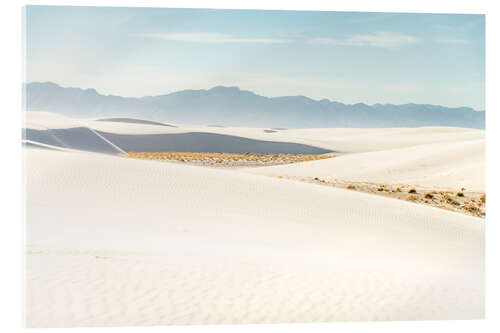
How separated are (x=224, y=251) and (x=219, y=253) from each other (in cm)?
13

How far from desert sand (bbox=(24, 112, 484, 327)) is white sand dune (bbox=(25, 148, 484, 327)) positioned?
19 mm

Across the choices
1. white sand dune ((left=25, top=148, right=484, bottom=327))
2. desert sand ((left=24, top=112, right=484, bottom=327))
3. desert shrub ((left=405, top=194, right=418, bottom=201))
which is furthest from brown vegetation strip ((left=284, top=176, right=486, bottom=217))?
white sand dune ((left=25, top=148, right=484, bottom=327))

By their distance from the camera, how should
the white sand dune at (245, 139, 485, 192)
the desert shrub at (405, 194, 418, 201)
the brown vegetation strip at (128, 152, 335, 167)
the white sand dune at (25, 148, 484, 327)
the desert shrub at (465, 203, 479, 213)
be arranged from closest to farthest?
the white sand dune at (25, 148, 484, 327) → the desert shrub at (465, 203, 479, 213) → the desert shrub at (405, 194, 418, 201) → the white sand dune at (245, 139, 485, 192) → the brown vegetation strip at (128, 152, 335, 167)

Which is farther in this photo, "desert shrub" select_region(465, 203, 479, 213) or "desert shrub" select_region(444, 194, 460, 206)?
"desert shrub" select_region(444, 194, 460, 206)

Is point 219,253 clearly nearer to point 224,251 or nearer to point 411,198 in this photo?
point 224,251

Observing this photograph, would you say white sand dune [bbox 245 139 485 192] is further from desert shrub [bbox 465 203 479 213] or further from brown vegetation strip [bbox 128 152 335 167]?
brown vegetation strip [bbox 128 152 335 167]

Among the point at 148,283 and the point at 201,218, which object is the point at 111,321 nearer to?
the point at 148,283

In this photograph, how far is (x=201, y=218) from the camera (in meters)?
8.26

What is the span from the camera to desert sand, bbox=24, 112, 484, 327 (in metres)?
5.60

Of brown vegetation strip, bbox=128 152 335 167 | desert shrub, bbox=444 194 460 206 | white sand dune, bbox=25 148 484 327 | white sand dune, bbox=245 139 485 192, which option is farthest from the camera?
brown vegetation strip, bbox=128 152 335 167

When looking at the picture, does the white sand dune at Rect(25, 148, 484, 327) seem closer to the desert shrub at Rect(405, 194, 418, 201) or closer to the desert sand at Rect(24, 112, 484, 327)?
the desert sand at Rect(24, 112, 484, 327)

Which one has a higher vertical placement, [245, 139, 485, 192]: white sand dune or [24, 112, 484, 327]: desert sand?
[245, 139, 485, 192]: white sand dune

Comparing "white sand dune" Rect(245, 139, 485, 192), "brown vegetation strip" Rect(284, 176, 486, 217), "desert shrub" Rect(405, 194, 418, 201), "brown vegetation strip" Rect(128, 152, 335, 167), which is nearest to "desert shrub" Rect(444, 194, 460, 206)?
"brown vegetation strip" Rect(284, 176, 486, 217)

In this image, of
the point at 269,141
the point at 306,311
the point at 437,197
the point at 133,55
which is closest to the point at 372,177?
the point at 437,197
